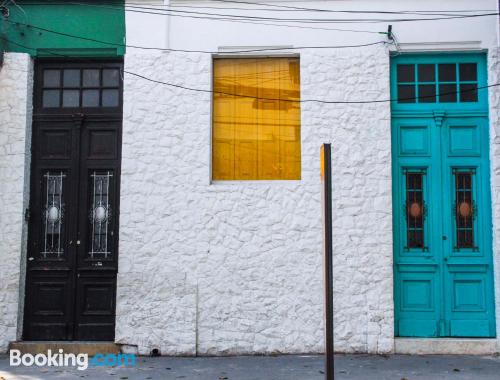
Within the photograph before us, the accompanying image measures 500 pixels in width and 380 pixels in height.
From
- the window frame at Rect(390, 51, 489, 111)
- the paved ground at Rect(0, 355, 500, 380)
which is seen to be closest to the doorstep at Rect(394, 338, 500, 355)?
the paved ground at Rect(0, 355, 500, 380)

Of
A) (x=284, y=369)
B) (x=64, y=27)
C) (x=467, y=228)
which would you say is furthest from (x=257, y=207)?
(x=64, y=27)

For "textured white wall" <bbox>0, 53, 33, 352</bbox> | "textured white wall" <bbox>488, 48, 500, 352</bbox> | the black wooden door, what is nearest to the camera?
"textured white wall" <bbox>488, 48, 500, 352</bbox>

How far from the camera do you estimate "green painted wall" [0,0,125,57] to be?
8562mm

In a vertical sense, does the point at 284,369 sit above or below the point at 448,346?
below

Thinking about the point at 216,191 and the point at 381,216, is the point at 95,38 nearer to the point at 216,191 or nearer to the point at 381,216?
the point at 216,191

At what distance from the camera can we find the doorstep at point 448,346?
7.87 meters

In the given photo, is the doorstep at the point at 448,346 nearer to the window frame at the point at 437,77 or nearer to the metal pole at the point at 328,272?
the window frame at the point at 437,77

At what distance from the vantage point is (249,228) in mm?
8180

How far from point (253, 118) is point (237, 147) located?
1.61 ft

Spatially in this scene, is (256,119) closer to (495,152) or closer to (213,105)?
(213,105)
